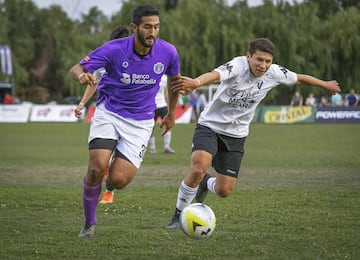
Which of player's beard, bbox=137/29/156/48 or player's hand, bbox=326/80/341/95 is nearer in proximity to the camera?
player's beard, bbox=137/29/156/48

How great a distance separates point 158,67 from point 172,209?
2.43m

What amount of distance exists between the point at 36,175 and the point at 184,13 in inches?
1507

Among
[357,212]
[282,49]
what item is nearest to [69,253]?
[357,212]

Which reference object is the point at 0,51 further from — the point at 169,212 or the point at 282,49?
the point at 169,212

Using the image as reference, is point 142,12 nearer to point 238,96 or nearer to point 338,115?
point 238,96

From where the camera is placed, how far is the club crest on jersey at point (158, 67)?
24.7 ft

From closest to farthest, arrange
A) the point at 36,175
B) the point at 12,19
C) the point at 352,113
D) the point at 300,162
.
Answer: the point at 36,175, the point at 300,162, the point at 352,113, the point at 12,19

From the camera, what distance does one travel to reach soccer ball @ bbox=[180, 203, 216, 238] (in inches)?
271

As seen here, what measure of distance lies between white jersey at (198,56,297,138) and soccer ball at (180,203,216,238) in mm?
1610

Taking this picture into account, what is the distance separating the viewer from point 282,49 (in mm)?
49281

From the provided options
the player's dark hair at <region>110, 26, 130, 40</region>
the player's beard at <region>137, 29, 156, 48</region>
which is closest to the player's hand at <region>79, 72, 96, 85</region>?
the player's beard at <region>137, 29, 156, 48</region>

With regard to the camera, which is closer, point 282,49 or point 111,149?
point 111,149

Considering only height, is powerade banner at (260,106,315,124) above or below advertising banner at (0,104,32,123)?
above

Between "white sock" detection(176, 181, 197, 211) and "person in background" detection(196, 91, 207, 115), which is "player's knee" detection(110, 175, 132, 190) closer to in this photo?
"white sock" detection(176, 181, 197, 211)
